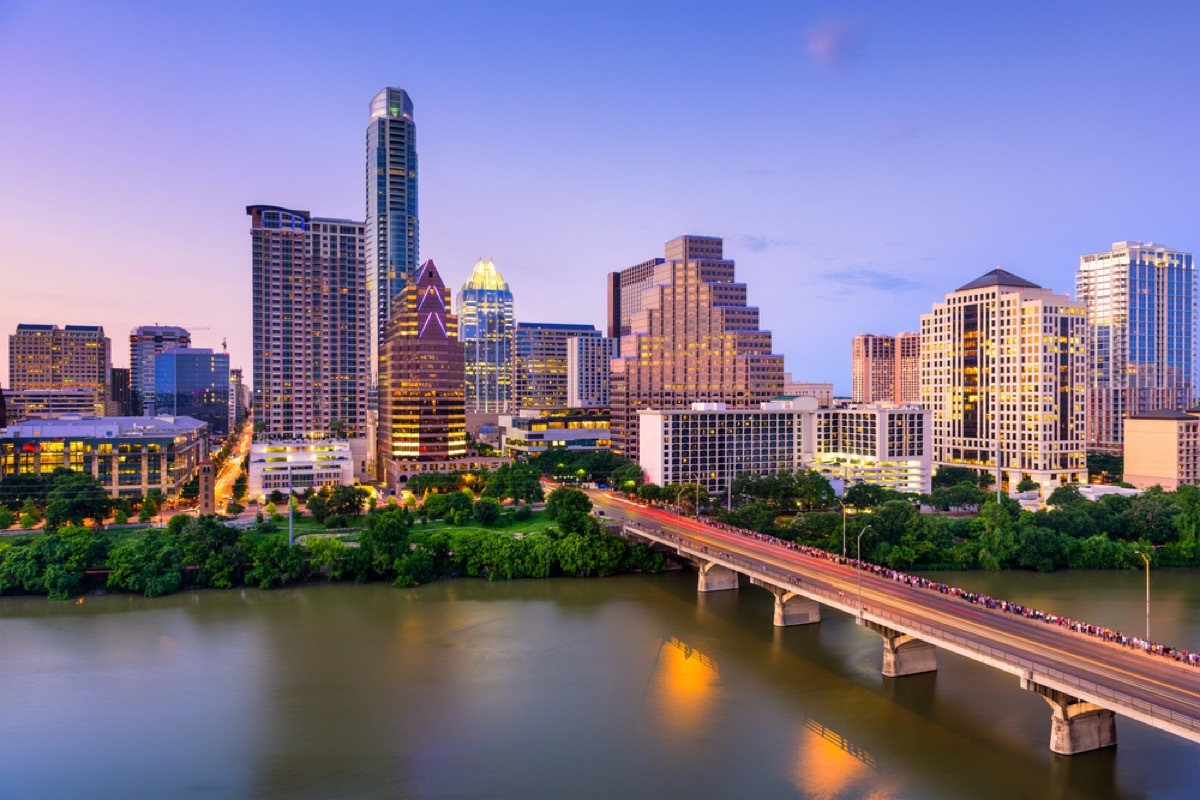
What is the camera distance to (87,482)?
93.4 meters

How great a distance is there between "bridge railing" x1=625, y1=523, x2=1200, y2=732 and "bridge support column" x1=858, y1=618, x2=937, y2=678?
1.33 meters

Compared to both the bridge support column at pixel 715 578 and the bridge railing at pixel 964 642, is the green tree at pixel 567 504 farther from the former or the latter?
the bridge support column at pixel 715 578

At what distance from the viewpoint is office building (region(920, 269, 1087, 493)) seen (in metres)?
122

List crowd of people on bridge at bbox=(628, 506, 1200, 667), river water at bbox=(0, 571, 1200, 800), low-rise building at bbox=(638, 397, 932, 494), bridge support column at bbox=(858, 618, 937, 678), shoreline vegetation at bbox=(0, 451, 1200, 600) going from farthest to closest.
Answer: low-rise building at bbox=(638, 397, 932, 494) < shoreline vegetation at bbox=(0, 451, 1200, 600) < bridge support column at bbox=(858, 618, 937, 678) < crowd of people on bridge at bbox=(628, 506, 1200, 667) < river water at bbox=(0, 571, 1200, 800)

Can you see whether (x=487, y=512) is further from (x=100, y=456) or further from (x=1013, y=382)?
(x=1013, y=382)

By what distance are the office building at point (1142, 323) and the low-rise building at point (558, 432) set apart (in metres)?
99.3

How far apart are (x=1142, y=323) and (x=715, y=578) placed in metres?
152

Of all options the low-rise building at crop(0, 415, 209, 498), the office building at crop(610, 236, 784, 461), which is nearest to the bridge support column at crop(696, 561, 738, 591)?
the office building at crop(610, 236, 784, 461)

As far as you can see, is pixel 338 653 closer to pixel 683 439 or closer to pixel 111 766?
pixel 111 766

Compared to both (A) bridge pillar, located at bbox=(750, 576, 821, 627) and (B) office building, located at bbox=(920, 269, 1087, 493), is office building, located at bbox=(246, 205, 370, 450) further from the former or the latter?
(A) bridge pillar, located at bbox=(750, 576, 821, 627)

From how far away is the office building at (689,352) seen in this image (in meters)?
137

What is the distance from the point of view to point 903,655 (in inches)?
1874

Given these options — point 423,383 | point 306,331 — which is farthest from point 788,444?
point 306,331

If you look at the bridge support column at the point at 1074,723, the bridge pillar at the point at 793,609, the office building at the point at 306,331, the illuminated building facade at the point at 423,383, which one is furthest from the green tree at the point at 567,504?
the office building at the point at 306,331
